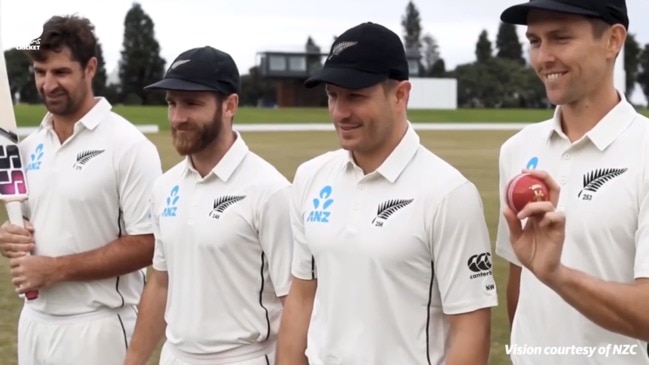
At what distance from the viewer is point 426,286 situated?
9.38 ft

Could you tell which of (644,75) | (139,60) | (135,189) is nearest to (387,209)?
(135,189)

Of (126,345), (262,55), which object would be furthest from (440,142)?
(262,55)

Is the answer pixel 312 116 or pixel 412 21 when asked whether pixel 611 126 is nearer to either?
pixel 312 116

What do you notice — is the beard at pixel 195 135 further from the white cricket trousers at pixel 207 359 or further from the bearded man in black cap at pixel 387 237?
the white cricket trousers at pixel 207 359

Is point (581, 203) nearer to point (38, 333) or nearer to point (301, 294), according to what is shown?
point (301, 294)

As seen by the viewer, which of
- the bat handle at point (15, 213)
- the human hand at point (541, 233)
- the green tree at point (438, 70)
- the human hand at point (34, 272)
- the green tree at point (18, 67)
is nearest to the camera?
the human hand at point (541, 233)

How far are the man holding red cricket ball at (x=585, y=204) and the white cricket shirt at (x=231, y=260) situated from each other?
3.17 feet

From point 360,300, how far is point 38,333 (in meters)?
1.88

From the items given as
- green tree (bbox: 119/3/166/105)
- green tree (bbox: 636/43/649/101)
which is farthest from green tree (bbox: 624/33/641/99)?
green tree (bbox: 119/3/166/105)

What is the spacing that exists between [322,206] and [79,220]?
139 centimetres

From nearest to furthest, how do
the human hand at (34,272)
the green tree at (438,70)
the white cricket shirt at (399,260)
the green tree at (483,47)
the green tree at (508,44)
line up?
the white cricket shirt at (399,260) < the human hand at (34,272) < the green tree at (438,70) < the green tree at (508,44) < the green tree at (483,47)

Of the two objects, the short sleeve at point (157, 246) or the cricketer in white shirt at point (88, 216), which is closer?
the short sleeve at point (157, 246)

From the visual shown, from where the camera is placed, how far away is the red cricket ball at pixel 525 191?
2.30 m

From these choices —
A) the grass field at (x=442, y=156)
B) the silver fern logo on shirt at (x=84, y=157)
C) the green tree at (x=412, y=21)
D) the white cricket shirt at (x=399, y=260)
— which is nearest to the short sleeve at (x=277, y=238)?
the white cricket shirt at (x=399, y=260)
